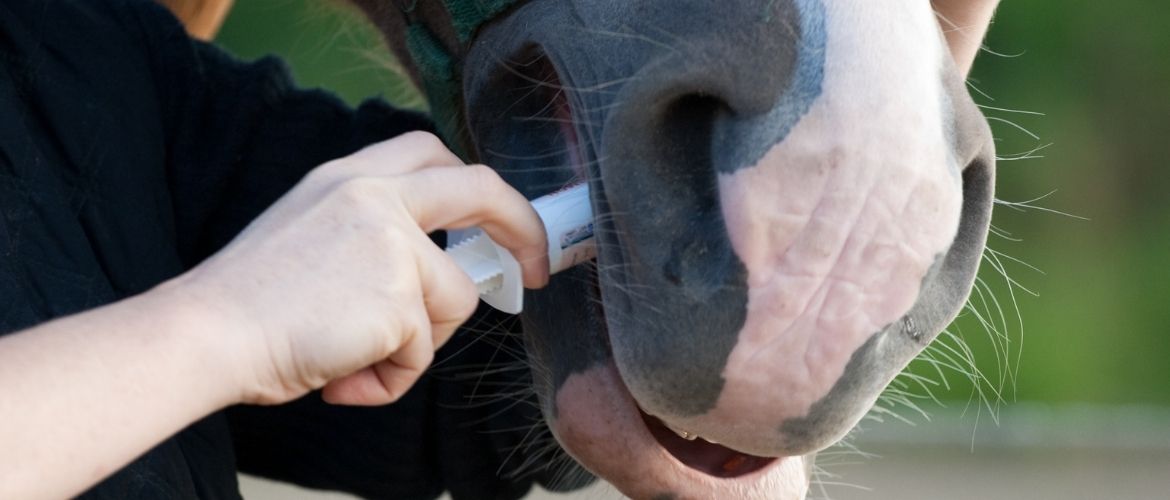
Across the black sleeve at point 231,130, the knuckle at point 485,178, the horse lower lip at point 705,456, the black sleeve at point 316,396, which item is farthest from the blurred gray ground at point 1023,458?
the knuckle at point 485,178

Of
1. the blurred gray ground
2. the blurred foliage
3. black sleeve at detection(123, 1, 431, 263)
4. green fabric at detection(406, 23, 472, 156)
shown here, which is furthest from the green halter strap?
the blurred foliage

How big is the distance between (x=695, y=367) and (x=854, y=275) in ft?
0.30

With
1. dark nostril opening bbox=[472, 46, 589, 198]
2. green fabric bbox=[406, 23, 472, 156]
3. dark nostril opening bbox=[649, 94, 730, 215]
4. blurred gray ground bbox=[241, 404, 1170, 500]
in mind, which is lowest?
blurred gray ground bbox=[241, 404, 1170, 500]

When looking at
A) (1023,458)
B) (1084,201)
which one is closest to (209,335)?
(1023,458)

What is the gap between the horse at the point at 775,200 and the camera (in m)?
0.65

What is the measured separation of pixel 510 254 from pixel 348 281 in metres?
0.13

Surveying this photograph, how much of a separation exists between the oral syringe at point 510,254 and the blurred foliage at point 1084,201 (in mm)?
2977

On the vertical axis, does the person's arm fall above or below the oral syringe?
above

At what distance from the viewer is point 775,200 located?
65 cm

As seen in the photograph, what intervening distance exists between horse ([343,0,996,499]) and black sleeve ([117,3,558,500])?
0.37m

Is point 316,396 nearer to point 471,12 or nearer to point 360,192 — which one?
point 471,12

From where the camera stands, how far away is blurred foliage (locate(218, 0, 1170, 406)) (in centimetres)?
372

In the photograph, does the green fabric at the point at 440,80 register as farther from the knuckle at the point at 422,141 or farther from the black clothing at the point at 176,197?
the knuckle at the point at 422,141

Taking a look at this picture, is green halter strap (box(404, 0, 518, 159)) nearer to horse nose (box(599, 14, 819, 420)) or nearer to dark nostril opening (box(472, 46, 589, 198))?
dark nostril opening (box(472, 46, 589, 198))
